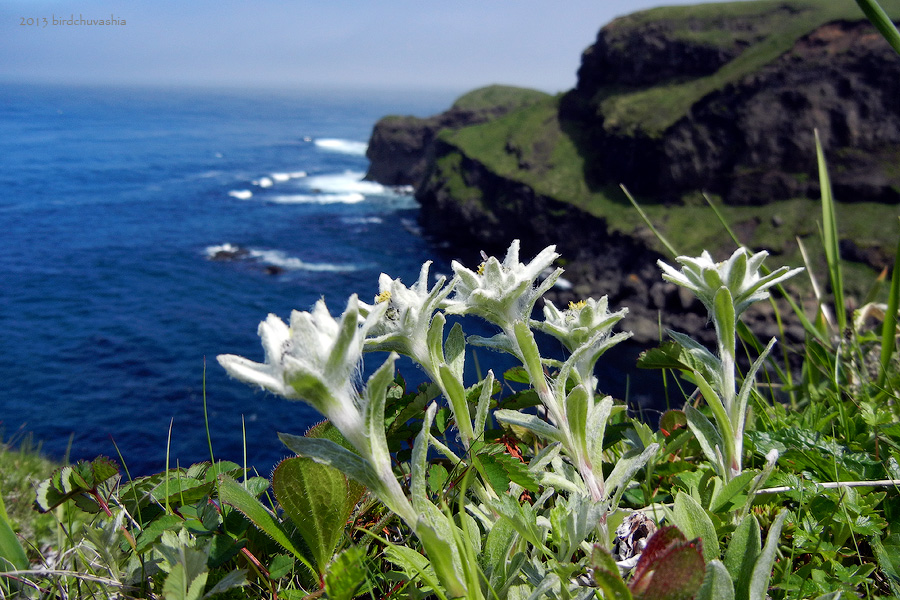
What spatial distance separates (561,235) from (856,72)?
1466 inches

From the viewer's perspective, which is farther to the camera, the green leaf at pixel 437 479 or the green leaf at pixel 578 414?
the green leaf at pixel 437 479

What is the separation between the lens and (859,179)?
2334 inches

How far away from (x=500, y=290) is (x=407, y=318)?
11.0 inches

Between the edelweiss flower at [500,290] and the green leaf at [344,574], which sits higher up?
the edelweiss flower at [500,290]

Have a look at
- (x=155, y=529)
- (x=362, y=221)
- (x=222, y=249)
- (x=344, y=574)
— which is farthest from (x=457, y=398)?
(x=362, y=221)

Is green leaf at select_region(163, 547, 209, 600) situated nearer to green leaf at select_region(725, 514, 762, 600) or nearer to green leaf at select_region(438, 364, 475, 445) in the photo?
green leaf at select_region(438, 364, 475, 445)

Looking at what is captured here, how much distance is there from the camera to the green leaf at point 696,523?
1234 millimetres

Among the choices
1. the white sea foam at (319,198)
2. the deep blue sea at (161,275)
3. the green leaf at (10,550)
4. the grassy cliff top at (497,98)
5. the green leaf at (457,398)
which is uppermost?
the grassy cliff top at (497,98)

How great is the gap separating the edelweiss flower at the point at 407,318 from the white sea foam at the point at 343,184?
98240 millimetres

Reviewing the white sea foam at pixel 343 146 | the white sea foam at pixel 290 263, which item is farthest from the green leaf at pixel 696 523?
the white sea foam at pixel 343 146

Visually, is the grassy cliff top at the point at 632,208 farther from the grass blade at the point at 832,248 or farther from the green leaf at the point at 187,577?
the green leaf at the point at 187,577

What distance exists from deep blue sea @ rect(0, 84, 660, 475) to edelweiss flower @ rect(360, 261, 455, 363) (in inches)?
19.5

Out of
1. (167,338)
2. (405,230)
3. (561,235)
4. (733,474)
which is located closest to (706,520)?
(733,474)

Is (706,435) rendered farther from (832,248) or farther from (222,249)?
(222,249)
